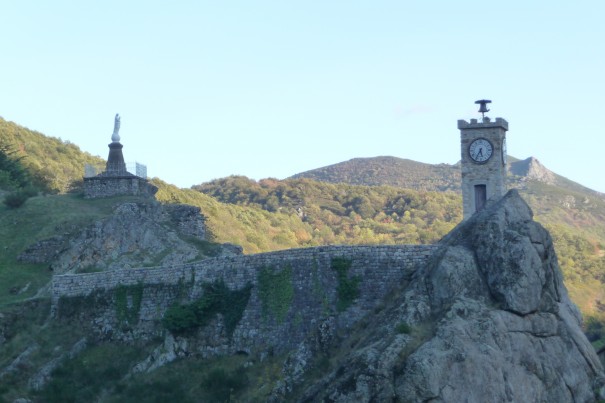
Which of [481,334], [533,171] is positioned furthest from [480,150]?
[533,171]

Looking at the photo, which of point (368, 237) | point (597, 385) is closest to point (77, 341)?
point (597, 385)

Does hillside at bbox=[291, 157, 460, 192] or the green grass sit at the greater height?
hillside at bbox=[291, 157, 460, 192]

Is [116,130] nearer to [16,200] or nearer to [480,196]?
[16,200]

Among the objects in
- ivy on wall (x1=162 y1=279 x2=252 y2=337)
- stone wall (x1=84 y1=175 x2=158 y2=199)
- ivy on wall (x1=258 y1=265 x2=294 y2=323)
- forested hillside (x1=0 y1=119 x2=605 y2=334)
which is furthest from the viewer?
forested hillside (x1=0 y1=119 x2=605 y2=334)

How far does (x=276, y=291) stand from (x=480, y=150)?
36.1 feet

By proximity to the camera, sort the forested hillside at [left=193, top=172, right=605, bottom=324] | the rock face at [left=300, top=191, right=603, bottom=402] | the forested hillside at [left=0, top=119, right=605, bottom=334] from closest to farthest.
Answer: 1. the rock face at [left=300, top=191, right=603, bottom=402]
2. the forested hillside at [left=0, top=119, right=605, bottom=334]
3. the forested hillside at [left=193, top=172, right=605, bottom=324]

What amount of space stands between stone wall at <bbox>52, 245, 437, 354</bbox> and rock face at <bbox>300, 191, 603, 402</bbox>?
1.38 metres

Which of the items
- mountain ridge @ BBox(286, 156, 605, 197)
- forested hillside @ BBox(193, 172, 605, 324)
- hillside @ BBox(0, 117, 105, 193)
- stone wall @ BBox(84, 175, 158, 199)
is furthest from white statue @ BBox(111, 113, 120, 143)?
mountain ridge @ BBox(286, 156, 605, 197)

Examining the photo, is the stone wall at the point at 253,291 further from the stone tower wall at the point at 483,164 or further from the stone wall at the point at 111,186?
the stone wall at the point at 111,186

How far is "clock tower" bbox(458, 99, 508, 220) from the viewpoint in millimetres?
45594

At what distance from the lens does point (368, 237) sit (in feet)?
336

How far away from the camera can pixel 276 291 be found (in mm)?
41844

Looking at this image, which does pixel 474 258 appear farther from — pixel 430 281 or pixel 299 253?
pixel 299 253

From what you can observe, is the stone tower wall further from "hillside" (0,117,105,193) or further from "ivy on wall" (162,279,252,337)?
"hillside" (0,117,105,193)
